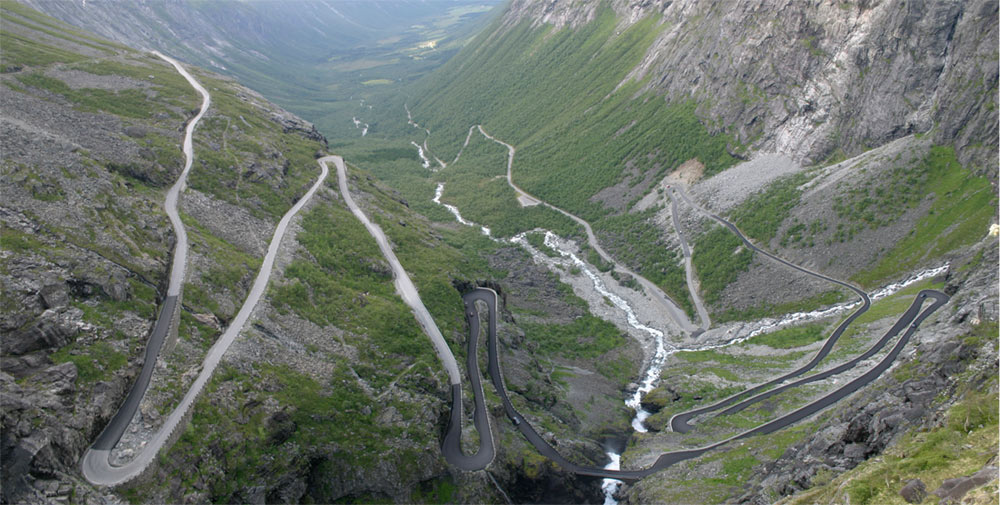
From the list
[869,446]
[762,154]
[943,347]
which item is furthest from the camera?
[762,154]

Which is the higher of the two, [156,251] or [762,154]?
[762,154]

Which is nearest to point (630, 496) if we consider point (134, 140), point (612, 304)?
point (612, 304)

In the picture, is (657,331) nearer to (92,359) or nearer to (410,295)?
(410,295)

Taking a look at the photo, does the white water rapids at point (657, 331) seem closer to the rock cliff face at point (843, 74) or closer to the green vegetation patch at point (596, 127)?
the rock cliff face at point (843, 74)

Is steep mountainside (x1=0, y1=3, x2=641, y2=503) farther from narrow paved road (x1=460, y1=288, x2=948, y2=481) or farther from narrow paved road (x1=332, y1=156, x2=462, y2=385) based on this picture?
narrow paved road (x1=460, y1=288, x2=948, y2=481)

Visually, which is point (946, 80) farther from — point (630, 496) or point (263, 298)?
point (263, 298)

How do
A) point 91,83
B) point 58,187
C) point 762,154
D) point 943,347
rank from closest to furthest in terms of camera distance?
point 943,347 < point 58,187 < point 91,83 < point 762,154

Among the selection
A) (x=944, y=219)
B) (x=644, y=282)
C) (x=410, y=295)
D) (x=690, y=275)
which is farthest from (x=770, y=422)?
(x=644, y=282)
